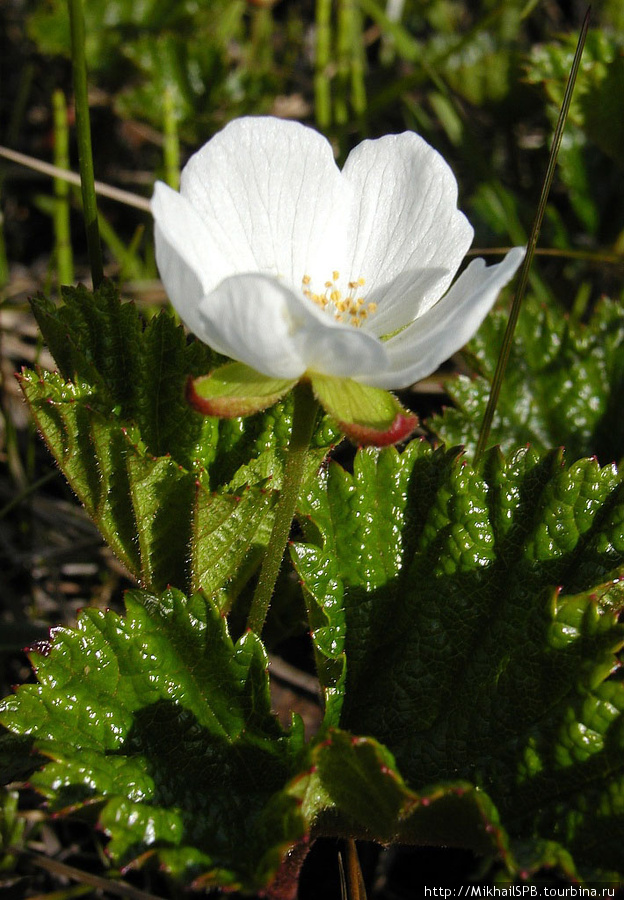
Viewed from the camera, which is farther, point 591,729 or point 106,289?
point 106,289

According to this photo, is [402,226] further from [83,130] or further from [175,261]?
[83,130]

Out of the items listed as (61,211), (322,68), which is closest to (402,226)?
(61,211)

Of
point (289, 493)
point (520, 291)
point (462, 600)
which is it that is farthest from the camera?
point (520, 291)

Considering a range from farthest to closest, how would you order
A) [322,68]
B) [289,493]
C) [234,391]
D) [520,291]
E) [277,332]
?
1. [322,68]
2. [520,291]
3. [289,493]
4. [234,391]
5. [277,332]

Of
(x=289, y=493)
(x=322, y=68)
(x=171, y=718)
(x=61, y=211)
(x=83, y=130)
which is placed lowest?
(x=171, y=718)

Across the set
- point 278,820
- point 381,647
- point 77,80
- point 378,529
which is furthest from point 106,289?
point 278,820

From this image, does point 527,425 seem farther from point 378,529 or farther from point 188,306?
point 188,306

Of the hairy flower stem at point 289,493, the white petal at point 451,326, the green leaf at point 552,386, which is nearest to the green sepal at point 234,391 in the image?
the hairy flower stem at point 289,493

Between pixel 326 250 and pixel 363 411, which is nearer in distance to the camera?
pixel 363 411
